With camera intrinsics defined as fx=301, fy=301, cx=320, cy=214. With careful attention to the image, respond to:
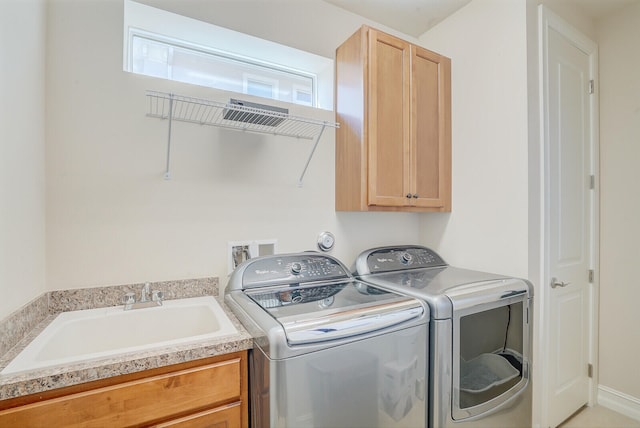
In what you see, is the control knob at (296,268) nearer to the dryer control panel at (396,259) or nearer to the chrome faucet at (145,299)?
the dryer control panel at (396,259)

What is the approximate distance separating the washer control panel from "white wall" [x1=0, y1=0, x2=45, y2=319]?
0.77 m

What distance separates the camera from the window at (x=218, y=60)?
150cm

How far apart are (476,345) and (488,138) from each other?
1.17 metres

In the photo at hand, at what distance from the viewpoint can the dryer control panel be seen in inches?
69.7

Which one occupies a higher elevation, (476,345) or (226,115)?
(226,115)

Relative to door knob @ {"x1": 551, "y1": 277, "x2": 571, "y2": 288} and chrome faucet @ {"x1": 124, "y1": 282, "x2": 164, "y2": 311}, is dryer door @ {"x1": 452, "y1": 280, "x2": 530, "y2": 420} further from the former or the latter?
chrome faucet @ {"x1": 124, "y1": 282, "x2": 164, "y2": 311}

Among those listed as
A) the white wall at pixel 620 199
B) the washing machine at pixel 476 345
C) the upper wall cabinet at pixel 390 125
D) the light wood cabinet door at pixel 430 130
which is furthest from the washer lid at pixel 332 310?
the white wall at pixel 620 199

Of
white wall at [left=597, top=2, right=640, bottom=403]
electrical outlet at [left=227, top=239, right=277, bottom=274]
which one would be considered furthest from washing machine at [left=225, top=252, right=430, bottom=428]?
white wall at [left=597, top=2, right=640, bottom=403]

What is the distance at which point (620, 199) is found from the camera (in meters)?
1.99

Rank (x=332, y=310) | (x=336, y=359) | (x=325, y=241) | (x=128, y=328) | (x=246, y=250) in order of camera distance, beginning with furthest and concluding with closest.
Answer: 1. (x=325, y=241)
2. (x=246, y=250)
3. (x=128, y=328)
4. (x=332, y=310)
5. (x=336, y=359)

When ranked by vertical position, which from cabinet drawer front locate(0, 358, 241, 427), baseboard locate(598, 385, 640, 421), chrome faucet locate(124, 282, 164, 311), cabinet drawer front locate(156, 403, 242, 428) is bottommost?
baseboard locate(598, 385, 640, 421)

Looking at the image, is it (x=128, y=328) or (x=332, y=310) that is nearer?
(x=332, y=310)

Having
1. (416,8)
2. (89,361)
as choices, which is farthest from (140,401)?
(416,8)

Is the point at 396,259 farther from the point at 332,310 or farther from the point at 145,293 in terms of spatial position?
the point at 145,293
